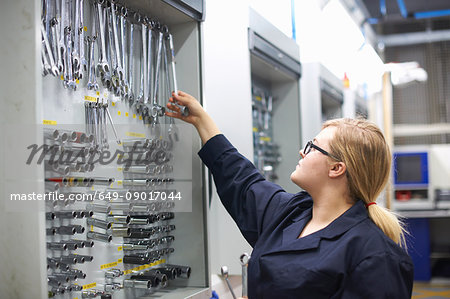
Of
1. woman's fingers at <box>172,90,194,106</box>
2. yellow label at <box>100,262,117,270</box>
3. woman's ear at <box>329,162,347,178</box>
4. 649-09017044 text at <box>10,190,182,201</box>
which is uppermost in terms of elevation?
woman's fingers at <box>172,90,194,106</box>

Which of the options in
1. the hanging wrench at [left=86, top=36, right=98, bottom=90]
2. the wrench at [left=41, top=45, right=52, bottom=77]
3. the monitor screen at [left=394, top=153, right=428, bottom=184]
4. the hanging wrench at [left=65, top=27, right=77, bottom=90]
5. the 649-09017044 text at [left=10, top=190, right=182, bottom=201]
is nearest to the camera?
the 649-09017044 text at [left=10, top=190, right=182, bottom=201]

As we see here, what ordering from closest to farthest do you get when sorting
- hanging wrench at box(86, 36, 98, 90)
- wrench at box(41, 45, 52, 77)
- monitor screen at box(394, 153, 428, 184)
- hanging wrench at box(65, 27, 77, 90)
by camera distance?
wrench at box(41, 45, 52, 77)
hanging wrench at box(65, 27, 77, 90)
hanging wrench at box(86, 36, 98, 90)
monitor screen at box(394, 153, 428, 184)

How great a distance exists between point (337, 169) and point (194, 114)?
20.3 inches

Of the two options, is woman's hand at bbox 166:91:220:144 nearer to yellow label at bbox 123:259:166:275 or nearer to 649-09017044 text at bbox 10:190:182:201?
649-09017044 text at bbox 10:190:182:201

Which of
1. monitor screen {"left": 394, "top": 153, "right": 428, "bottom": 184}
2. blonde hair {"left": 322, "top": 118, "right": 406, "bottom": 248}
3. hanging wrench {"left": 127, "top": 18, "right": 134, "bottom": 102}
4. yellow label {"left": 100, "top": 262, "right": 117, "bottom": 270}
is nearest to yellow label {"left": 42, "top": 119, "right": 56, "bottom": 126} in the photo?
hanging wrench {"left": 127, "top": 18, "right": 134, "bottom": 102}

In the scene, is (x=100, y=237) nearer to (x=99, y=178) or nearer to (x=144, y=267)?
(x=99, y=178)

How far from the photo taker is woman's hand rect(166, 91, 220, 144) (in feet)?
5.57

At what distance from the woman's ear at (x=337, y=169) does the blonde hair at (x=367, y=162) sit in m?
0.01

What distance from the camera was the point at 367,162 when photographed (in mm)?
1609

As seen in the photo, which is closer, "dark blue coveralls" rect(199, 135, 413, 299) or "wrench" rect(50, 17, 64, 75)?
"wrench" rect(50, 17, 64, 75)

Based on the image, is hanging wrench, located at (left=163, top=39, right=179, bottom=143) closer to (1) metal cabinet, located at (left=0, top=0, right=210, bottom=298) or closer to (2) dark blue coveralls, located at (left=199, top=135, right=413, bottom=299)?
(1) metal cabinet, located at (left=0, top=0, right=210, bottom=298)

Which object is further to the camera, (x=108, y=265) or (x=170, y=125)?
(x=170, y=125)

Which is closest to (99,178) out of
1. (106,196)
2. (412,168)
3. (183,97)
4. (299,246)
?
(106,196)

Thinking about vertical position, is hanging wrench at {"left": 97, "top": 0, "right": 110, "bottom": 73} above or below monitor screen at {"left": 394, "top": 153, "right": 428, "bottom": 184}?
above
